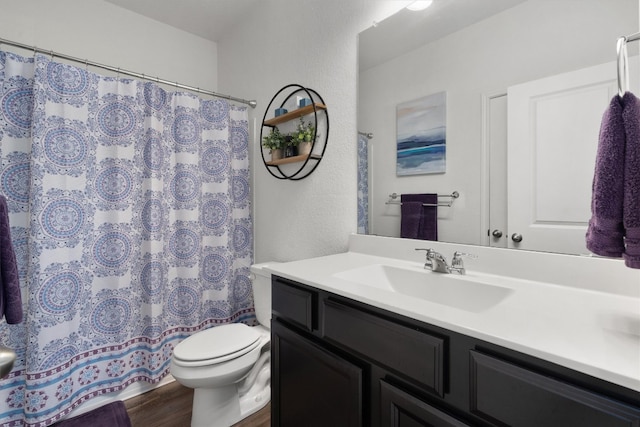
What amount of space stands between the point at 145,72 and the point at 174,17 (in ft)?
1.47

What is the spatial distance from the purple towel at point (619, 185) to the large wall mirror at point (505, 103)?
1.05 feet

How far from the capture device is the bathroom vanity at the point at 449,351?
0.51 m

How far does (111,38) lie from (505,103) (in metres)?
2.38

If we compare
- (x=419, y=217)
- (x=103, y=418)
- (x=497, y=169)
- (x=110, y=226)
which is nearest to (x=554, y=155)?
(x=497, y=169)

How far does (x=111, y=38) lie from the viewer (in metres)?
2.01

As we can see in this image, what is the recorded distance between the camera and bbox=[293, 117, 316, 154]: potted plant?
1.66 metres

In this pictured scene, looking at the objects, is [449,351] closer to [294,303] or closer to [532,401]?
[532,401]

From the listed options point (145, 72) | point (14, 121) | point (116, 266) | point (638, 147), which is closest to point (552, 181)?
point (638, 147)

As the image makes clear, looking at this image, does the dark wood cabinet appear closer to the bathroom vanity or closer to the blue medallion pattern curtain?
the bathroom vanity

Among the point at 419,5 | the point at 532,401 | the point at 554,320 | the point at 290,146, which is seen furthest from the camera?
the point at 290,146

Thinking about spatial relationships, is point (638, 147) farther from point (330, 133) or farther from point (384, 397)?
point (330, 133)

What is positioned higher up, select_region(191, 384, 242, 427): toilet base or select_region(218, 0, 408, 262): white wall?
select_region(218, 0, 408, 262): white wall

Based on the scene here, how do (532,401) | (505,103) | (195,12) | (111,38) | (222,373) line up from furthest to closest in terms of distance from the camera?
1. (195,12)
2. (111,38)
3. (222,373)
4. (505,103)
5. (532,401)

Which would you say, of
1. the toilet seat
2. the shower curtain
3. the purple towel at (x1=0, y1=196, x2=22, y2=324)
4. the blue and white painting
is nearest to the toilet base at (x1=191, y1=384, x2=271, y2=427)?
the toilet seat
